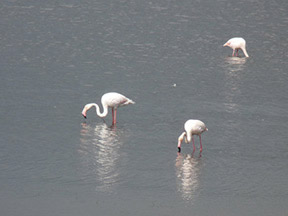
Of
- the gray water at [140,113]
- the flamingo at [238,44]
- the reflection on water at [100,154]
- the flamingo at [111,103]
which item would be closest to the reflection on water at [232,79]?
the gray water at [140,113]

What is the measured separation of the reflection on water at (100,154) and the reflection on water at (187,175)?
121 centimetres

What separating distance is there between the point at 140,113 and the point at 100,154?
3.12 m

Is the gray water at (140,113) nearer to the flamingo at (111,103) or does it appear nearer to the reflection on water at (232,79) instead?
the reflection on water at (232,79)

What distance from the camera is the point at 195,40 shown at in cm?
2655

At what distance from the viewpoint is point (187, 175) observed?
14398 mm

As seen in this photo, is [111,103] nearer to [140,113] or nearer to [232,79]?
[140,113]

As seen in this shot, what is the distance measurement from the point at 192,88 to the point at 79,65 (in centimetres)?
388

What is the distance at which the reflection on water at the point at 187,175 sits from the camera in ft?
44.5

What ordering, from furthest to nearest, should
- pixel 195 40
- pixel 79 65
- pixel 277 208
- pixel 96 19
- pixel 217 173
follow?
pixel 96 19
pixel 195 40
pixel 79 65
pixel 217 173
pixel 277 208

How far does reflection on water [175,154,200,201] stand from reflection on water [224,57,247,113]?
3.66 m

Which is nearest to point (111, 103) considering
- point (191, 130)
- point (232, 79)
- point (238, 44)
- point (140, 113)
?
point (140, 113)

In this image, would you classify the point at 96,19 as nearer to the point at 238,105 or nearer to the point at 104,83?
the point at 104,83

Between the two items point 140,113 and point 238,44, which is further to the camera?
point 238,44

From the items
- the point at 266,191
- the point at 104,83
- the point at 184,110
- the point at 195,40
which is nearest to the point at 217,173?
the point at 266,191
